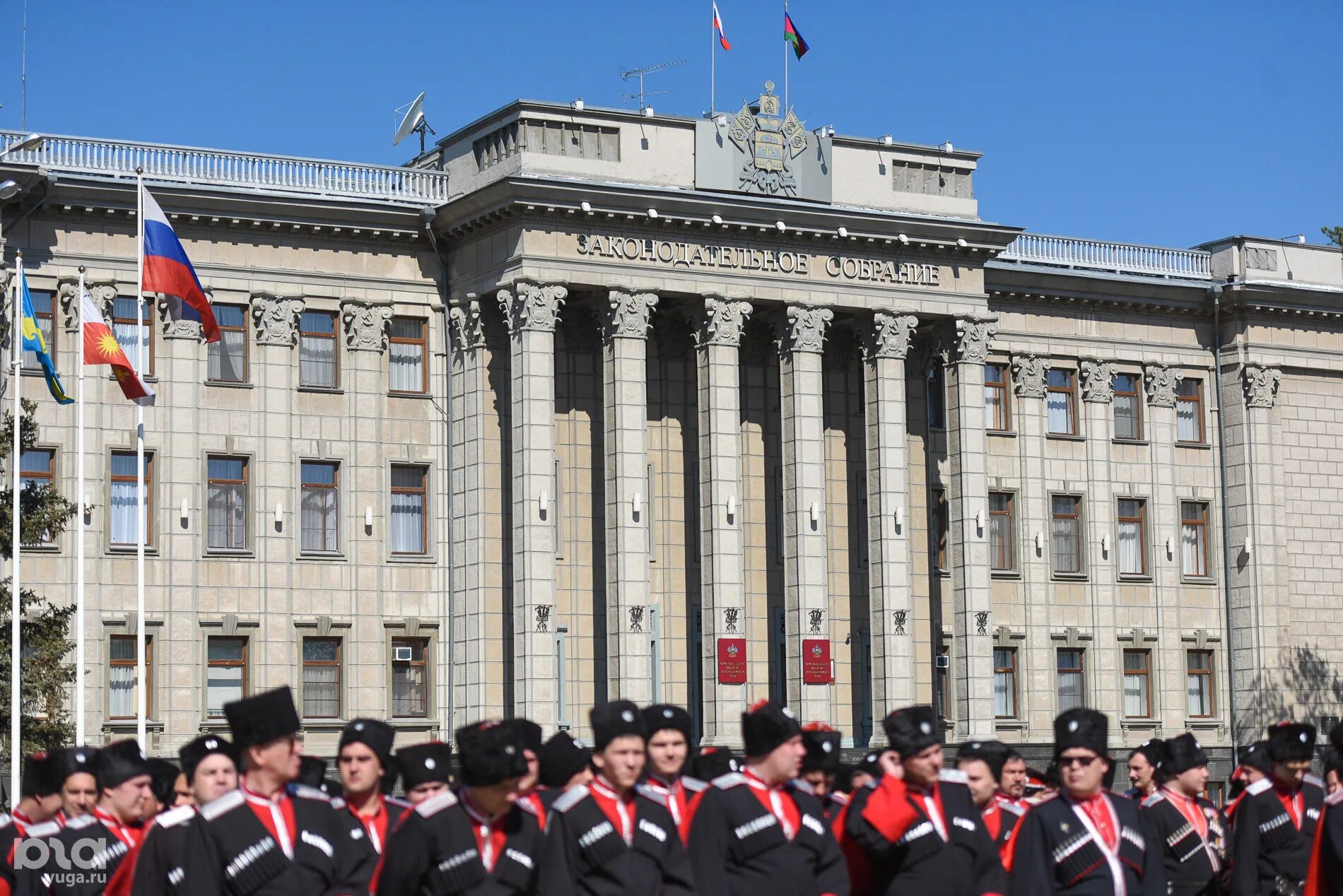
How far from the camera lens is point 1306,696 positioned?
59.0 metres

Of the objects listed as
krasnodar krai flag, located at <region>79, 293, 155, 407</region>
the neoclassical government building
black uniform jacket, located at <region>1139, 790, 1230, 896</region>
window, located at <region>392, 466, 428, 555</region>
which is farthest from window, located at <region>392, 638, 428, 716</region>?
black uniform jacket, located at <region>1139, 790, 1230, 896</region>

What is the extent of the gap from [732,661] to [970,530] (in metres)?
7.04

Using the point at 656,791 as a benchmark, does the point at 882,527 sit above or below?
above

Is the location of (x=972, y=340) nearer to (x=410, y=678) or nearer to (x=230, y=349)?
(x=410, y=678)

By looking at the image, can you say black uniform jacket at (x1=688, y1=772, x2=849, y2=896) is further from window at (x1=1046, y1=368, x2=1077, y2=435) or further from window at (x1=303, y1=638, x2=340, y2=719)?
window at (x1=1046, y1=368, x2=1077, y2=435)

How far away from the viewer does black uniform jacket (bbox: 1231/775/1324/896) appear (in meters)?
18.8

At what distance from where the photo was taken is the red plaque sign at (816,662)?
49531 millimetres

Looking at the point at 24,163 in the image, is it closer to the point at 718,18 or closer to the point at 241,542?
the point at 241,542

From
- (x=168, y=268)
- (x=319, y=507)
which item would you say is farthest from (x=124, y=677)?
(x=168, y=268)

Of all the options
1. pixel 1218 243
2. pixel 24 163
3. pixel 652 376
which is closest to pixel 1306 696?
pixel 1218 243

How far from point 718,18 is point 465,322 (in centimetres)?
913

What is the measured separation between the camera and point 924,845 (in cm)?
1556

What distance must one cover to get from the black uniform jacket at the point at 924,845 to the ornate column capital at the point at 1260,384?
45439 mm

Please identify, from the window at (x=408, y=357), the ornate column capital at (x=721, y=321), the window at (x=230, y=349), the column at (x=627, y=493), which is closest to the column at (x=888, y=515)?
the ornate column capital at (x=721, y=321)
